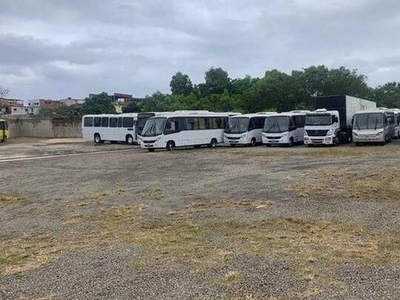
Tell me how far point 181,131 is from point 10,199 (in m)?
16.8

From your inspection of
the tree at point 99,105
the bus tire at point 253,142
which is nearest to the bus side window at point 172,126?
the bus tire at point 253,142

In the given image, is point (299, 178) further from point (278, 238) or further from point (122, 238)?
point (122, 238)

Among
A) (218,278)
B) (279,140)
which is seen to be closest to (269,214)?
(218,278)

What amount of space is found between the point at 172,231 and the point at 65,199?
15.5 ft

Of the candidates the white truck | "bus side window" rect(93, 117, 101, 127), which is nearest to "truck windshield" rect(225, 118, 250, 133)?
the white truck

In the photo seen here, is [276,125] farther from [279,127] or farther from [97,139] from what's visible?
[97,139]

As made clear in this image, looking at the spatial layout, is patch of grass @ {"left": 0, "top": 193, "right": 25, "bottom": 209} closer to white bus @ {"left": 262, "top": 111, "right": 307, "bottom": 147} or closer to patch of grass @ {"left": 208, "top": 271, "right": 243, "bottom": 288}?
patch of grass @ {"left": 208, "top": 271, "right": 243, "bottom": 288}

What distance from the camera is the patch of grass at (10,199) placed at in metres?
10.7

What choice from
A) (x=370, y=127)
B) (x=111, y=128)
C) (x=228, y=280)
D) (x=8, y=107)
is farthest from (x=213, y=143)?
(x=8, y=107)

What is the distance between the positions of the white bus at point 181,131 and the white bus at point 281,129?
398 cm

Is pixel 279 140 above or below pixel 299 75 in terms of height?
below

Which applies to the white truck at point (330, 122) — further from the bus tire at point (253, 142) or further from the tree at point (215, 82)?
the tree at point (215, 82)

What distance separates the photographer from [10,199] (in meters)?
11.3

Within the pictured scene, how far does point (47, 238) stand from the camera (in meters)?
7.11
